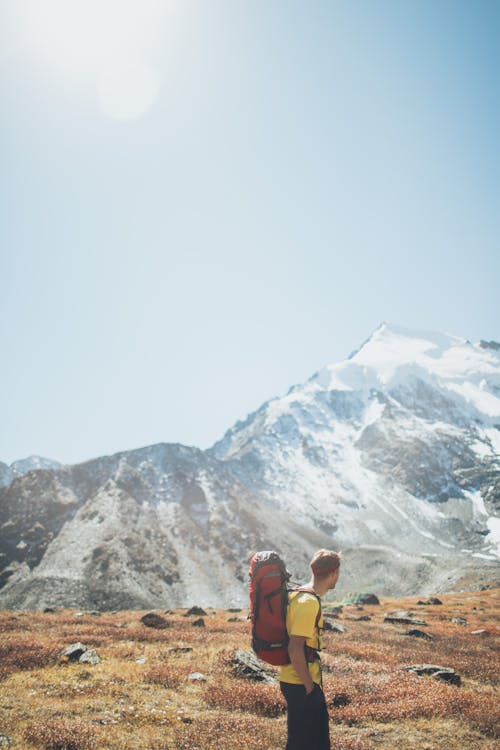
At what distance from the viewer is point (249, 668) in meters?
15.4

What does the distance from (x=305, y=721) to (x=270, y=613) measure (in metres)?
1.65

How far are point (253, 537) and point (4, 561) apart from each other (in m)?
67.5

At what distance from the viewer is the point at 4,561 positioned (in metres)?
99.8

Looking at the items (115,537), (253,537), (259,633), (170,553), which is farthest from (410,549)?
(259,633)

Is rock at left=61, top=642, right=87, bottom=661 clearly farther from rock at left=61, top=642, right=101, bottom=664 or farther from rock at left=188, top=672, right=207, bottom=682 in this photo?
rock at left=188, top=672, right=207, bottom=682

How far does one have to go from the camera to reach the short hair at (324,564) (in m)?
7.02

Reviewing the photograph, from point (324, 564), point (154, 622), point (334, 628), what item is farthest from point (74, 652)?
point (334, 628)

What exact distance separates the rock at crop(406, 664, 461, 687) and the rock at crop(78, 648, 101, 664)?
12275 mm

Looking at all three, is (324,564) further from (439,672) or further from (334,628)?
(334,628)

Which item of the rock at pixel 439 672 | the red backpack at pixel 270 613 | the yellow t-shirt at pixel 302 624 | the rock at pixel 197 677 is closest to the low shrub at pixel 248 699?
the rock at pixel 197 677

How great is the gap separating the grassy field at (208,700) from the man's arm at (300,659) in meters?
4.98

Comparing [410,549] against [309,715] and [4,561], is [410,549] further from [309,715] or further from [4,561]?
[309,715]

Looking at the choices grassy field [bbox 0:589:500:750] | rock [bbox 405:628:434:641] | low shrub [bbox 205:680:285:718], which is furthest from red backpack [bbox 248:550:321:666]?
rock [bbox 405:628:434:641]

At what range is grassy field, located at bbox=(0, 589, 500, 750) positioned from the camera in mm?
9664
